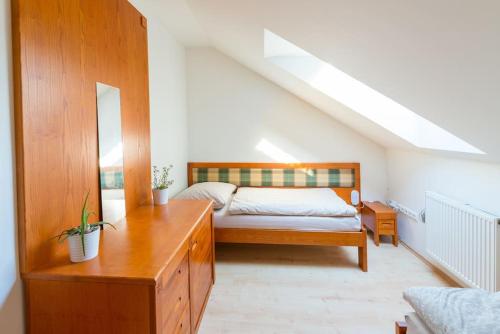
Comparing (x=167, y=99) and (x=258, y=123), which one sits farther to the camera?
(x=258, y=123)

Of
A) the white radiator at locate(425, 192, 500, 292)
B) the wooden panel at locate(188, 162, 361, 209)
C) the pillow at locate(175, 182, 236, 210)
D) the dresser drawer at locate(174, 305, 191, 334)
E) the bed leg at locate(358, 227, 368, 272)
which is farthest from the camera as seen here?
the wooden panel at locate(188, 162, 361, 209)

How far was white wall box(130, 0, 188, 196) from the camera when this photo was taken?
2676mm

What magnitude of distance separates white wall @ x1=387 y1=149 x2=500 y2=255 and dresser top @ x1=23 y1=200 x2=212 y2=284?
1.92 meters

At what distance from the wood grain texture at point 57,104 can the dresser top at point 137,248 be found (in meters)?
0.16

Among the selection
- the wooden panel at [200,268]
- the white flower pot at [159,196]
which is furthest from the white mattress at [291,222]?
the white flower pot at [159,196]

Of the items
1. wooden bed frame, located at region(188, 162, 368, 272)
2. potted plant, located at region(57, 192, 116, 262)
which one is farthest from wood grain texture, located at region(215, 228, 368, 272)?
potted plant, located at region(57, 192, 116, 262)

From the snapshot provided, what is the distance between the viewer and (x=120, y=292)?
1.08 meters

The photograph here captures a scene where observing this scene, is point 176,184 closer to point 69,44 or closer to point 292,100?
point 292,100

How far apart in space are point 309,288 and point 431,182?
1.48m

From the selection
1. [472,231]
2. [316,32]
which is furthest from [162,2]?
[472,231]

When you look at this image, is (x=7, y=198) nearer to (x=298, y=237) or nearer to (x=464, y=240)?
(x=298, y=237)

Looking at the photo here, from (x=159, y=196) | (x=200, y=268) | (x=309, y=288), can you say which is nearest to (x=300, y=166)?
(x=309, y=288)

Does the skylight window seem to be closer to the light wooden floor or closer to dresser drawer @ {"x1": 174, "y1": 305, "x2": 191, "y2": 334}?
the light wooden floor

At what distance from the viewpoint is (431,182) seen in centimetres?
269
